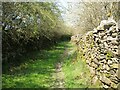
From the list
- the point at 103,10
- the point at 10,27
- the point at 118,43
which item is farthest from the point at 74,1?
the point at 118,43

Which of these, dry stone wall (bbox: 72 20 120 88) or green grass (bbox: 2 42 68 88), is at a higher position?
dry stone wall (bbox: 72 20 120 88)

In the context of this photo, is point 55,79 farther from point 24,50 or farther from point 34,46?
point 34,46

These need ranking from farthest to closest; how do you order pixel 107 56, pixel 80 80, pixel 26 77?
pixel 26 77
pixel 80 80
pixel 107 56

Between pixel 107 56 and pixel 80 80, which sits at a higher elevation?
pixel 107 56

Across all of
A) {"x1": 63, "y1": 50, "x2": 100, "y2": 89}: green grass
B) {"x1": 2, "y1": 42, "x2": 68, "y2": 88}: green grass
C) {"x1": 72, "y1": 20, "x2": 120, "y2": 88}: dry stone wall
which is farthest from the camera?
{"x1": 2, "y1": 42, "x2": 68, "y2": 88}: green grass

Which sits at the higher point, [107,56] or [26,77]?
[107,56]

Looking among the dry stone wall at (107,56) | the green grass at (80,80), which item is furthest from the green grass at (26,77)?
the dry stone wall at (107,56)

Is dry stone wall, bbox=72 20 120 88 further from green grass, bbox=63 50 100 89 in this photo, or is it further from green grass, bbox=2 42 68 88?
green grass, bbox=2 42 68 88

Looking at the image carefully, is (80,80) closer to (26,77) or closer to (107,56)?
(107,56)

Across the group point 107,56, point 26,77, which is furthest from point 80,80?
point 26,77

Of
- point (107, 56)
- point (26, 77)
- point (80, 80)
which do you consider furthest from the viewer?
point (26, 77)

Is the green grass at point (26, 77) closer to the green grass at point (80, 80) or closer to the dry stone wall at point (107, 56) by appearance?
the green grass at point (80, 80)

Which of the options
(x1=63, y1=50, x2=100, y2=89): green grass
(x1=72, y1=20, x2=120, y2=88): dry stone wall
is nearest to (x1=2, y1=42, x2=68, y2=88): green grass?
(x1=63, y1=50, x2=100, y2=89): green grass

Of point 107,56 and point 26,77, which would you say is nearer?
point 107,56
